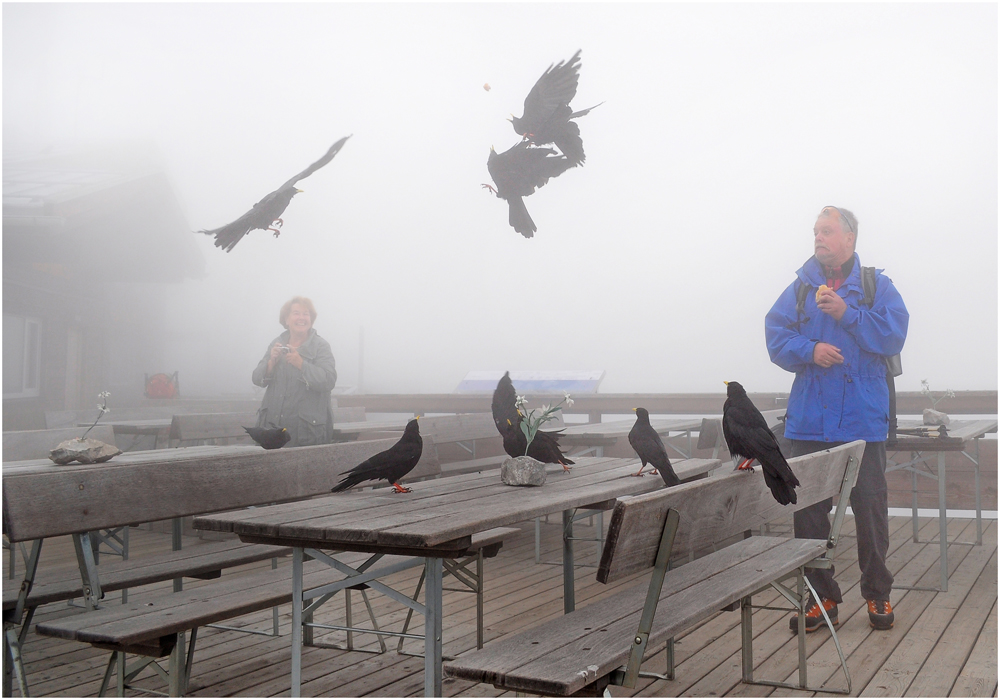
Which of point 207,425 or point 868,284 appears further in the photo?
point 207,425

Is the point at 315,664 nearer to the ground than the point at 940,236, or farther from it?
nearer to the ground

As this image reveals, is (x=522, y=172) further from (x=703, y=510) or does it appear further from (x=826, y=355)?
(x=703, y=510)

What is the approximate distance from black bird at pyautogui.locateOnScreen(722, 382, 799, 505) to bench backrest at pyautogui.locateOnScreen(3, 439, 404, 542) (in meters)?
1.27

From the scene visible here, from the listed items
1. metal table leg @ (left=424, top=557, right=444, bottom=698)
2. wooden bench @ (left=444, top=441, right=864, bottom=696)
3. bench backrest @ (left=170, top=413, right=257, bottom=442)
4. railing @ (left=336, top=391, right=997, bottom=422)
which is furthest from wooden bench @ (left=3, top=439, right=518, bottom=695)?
railing @ (left=336, top=391, right=997, bottom=422)

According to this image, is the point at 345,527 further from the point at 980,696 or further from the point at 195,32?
the point at 195,32

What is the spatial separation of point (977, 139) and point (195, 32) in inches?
266

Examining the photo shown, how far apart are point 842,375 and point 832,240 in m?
0.50

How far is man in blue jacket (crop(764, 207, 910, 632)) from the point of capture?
2.74 meters

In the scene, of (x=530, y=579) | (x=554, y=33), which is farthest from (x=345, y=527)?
(x=554, y=33)

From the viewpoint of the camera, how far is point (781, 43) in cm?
652

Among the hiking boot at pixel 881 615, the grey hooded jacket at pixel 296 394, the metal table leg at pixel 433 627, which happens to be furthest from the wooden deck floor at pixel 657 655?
the grey hooded jacket at pixel 296 394

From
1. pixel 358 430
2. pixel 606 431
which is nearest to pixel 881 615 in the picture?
pixel 606 431

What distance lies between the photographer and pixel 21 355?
22.1 ft

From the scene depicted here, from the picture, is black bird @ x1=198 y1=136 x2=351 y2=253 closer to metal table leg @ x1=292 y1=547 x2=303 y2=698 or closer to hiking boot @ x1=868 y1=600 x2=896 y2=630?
metal table leg @ x1=292 y1=547 x2=303 y2=698
